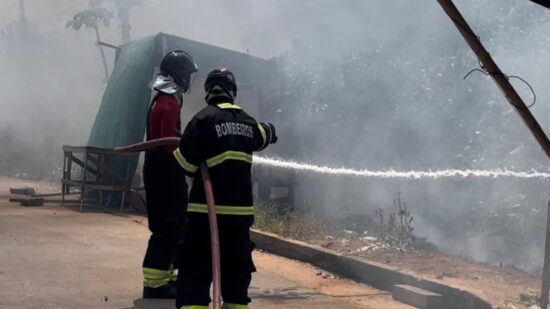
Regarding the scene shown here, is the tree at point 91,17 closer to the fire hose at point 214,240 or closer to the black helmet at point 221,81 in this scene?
the black helmet at point 221,81

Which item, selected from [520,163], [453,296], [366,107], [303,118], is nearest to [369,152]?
[366,107]

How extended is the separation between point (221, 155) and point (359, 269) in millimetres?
2857

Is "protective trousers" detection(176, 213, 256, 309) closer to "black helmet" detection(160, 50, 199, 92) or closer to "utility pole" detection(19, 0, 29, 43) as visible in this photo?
"black helmet" detection(160, 50, 199, 92)

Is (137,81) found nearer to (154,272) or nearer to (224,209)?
(154,272)

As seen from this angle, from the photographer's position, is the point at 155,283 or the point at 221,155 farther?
the point at 155,283

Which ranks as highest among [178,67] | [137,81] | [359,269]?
[137,81]

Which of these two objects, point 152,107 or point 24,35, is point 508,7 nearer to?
point 152,107

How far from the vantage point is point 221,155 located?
3.35 metres

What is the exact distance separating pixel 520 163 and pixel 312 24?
4610 mm

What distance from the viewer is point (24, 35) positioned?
33000 millimetres

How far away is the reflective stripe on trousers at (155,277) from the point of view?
15.0 ft

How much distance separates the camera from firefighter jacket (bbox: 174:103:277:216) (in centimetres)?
332

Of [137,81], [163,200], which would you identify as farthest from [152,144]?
[137,81]

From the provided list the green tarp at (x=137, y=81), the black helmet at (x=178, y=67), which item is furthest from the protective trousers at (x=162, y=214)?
the green tarp at (x=137, y=81)
